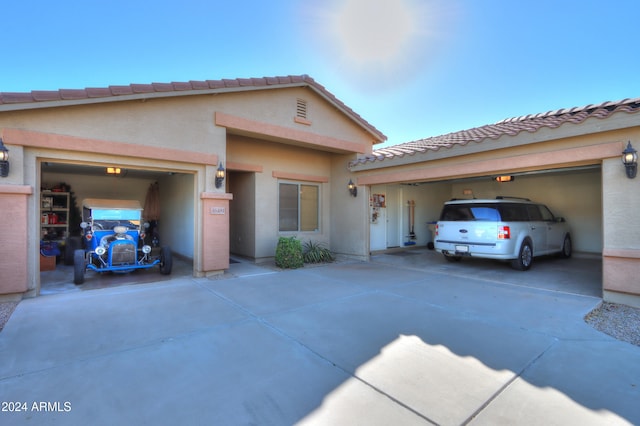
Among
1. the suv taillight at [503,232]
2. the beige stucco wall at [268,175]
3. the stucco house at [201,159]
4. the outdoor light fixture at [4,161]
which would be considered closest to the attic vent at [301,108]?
the stucco house at [201,159]

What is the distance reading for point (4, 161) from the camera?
5.11 m

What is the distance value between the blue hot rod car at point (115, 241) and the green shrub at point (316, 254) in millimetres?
3914

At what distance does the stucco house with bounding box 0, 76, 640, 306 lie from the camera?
529 centimetres

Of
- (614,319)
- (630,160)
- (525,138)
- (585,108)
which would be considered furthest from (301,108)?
(585,108)

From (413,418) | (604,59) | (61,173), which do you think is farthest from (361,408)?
(61,173)

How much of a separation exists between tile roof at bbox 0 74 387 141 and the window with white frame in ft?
9.95

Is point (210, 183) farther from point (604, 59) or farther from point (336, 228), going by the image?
point (604, 59)

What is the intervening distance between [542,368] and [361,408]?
79.7 inches

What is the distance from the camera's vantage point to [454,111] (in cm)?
1391

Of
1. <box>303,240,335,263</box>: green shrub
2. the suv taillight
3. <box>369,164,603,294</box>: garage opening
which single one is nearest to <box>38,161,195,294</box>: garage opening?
<box>303,240,335,263</box>: green shrub

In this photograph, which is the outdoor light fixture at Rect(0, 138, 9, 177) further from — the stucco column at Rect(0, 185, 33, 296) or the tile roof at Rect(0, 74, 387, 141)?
the tile roof at Rect(0, 74, 387, 141)

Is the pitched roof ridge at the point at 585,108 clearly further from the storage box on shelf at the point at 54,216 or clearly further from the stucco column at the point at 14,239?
the storage box on shelf at the point at 54,216

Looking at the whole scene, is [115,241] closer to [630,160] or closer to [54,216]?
[54,216]

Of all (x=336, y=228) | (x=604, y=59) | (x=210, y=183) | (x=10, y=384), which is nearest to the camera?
(x=10, y=384)
